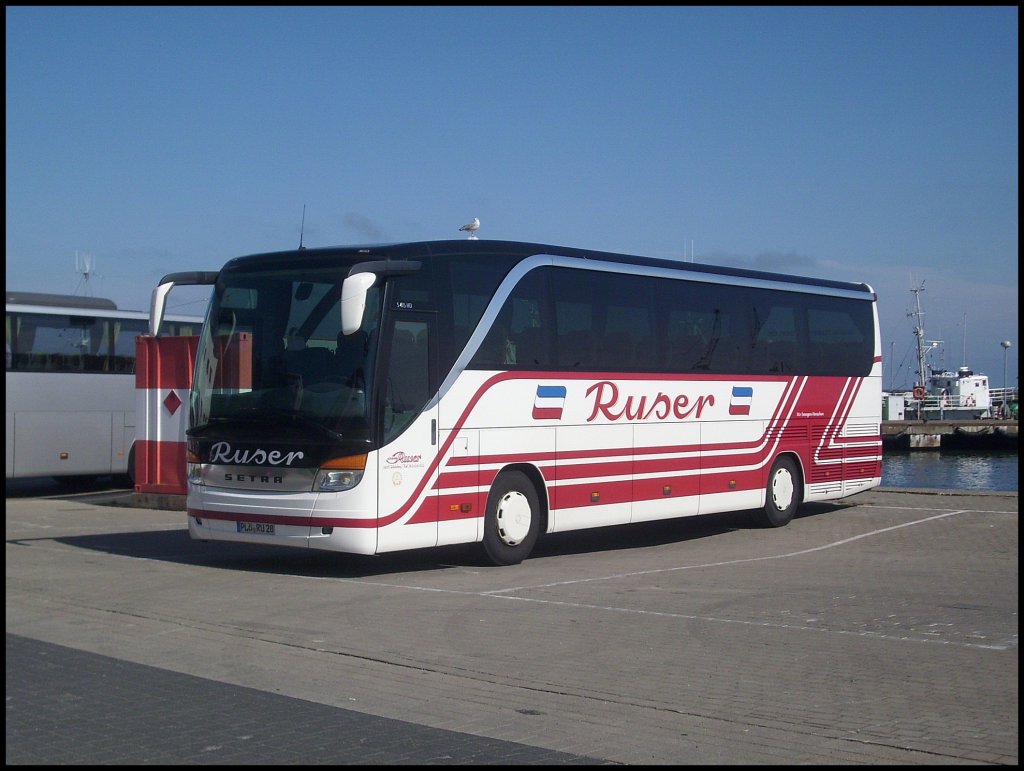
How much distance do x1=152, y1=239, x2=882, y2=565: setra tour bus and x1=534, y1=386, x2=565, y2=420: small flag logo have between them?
0.9 inches

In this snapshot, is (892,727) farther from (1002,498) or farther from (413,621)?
(1002,498)

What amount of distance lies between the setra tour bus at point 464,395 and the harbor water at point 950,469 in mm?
24317

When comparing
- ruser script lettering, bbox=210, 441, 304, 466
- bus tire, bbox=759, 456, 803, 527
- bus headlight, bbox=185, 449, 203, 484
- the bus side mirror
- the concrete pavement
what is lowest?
the concrete pavement

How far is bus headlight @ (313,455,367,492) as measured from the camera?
12.8 metres

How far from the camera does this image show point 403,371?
517 inches

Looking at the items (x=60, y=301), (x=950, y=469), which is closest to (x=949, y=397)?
(x=950, y=469)

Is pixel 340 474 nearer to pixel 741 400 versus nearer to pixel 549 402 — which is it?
pixel 549 402

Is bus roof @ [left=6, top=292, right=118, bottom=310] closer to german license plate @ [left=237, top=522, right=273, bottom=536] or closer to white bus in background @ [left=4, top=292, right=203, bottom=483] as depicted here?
white bus in background @ [left=4, top=292, right=203, bottom=483]

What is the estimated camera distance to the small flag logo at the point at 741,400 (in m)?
18.0

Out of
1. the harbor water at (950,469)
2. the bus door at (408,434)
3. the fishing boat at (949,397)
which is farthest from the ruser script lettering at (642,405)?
the fishing boat at (949,397)

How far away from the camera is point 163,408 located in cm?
2169

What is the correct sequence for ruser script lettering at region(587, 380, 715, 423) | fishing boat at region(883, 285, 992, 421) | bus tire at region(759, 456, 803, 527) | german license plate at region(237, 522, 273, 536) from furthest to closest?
fishing boat at region(883, 285, 992, 421) → bus tire at region(759, 456, 803, 527) → ruser script lettering at region(587, 380, 715, 423) → german license plate at region(237, 522, 273, 536)

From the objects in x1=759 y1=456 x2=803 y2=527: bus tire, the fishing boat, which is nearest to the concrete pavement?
x1=759 y1=456 x2=803 y2=527: bus tire

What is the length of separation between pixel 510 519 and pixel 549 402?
1495 mm
